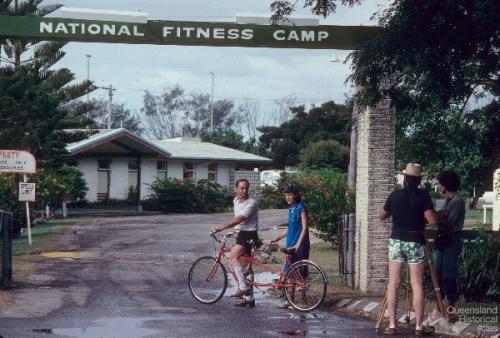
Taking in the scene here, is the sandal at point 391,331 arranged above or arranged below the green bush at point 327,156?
below

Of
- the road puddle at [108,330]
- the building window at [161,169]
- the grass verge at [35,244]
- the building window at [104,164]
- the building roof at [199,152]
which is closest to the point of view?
the road puddle at [108,330]

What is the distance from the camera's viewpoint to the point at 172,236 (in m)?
27.3

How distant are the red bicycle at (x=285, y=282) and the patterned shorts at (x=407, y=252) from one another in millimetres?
2041

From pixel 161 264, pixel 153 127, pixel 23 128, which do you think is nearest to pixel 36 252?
pixel 161 264

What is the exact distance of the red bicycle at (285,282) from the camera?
1258 cm

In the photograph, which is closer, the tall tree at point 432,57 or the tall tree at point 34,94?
the tall tree at point 432,57

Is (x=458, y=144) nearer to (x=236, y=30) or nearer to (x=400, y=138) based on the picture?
(x=400, y=138)

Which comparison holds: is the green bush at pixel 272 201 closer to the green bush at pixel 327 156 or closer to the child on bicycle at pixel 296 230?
the green bush at pixel 327 156

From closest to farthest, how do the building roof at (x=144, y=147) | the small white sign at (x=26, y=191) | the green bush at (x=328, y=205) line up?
the green bush at (x=328, y=205), the small white sign at (x=26, y=191), the building roof at (x=144, y=147)

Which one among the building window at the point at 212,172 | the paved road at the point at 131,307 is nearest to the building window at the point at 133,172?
the building window at the point at 212,172

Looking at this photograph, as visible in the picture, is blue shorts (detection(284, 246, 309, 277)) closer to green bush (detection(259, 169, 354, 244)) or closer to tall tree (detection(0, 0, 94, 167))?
green bush (detection(259, 169, 354, 244))

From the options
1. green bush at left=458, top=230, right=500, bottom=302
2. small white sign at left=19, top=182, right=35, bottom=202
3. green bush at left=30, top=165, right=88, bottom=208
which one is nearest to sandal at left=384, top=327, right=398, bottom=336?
green bush at left=458, top=230, right=500, bottom=302

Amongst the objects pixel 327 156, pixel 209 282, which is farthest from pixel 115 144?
pixel 209 282

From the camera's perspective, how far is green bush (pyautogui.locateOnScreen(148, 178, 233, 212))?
143 feet
